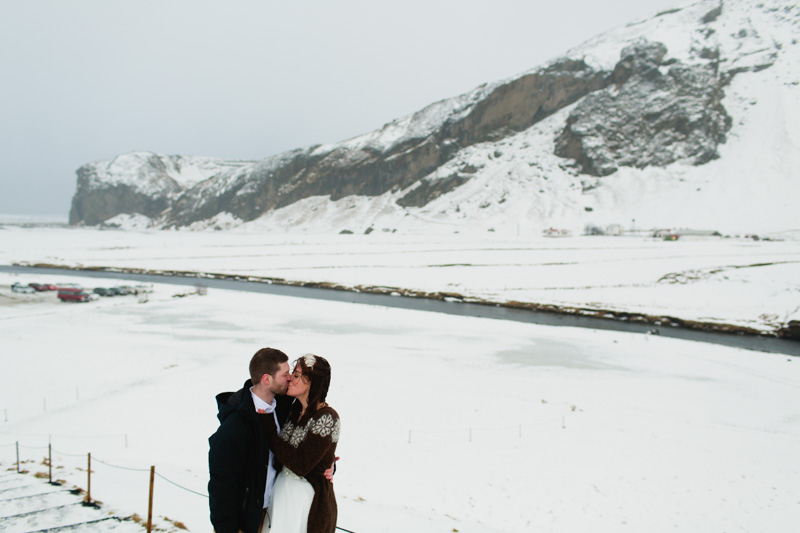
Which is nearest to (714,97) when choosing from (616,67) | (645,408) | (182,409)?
(616,67)

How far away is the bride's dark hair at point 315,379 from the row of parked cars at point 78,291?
45.5 metres

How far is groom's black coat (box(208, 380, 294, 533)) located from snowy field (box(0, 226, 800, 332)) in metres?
40.4

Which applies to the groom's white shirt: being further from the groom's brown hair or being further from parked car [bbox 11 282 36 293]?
parked car [bbox 11 282 36 293]

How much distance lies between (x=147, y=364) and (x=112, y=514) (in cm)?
1603

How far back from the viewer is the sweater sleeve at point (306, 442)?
3391 millimetres

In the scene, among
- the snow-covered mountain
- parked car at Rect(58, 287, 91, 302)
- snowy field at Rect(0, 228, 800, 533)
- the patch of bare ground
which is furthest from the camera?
the snow-covered mountain

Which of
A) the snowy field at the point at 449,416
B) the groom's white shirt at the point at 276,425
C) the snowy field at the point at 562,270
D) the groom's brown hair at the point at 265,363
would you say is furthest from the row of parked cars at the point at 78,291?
the groom's brown hair at the point at 265,363

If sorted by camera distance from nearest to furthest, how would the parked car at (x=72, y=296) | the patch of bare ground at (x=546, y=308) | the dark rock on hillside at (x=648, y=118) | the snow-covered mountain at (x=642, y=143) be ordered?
the patch of bare ground at (x=546, y=308) → the parked car at (x=72, y=296) → the snow-covered mountain at (x=642, y=143) → the dark rock on hillside at (x=648, y=118)

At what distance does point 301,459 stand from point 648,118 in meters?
183

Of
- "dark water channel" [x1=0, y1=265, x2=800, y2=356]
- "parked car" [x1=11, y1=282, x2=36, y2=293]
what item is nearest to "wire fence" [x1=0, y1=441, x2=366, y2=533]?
"dark water channel" [x1=0, y1=265, x2=800, y2=356]

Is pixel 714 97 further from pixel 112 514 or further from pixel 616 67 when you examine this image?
pixel 112 514

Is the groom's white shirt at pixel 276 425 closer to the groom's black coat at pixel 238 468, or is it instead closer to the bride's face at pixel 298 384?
the groom's black coat at pixel 238 468

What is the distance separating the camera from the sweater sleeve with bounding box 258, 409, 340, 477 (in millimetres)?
3391

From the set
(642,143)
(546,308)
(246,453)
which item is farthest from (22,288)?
(642,143)
